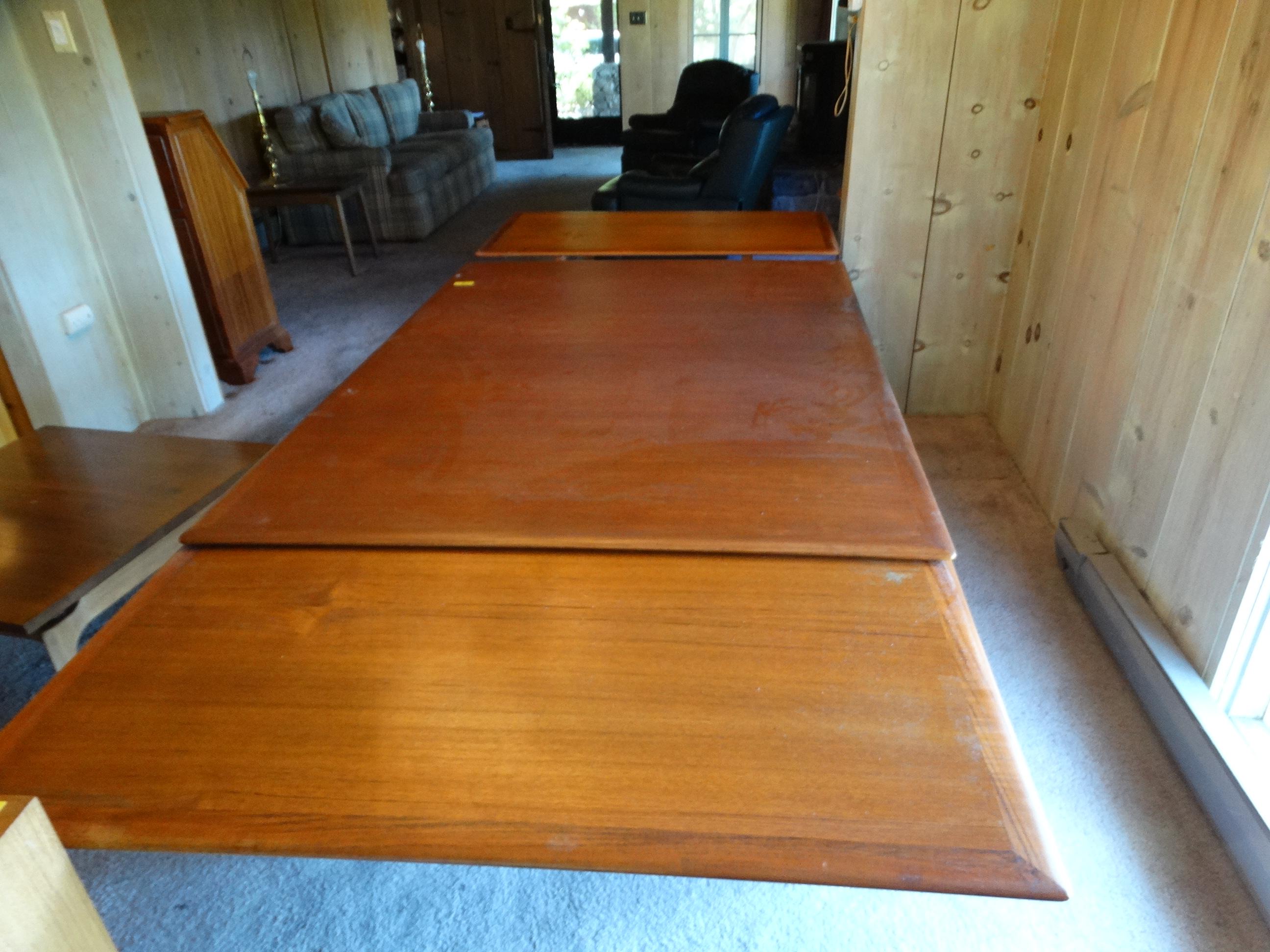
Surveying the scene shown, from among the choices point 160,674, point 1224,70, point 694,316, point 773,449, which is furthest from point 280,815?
point 1224,70

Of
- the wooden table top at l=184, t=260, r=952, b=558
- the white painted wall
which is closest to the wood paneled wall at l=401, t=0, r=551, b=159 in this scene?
the white painted wall

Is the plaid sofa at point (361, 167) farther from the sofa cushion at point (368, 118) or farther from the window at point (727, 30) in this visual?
the window at point (727, 30)

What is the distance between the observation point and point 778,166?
4.79 meters

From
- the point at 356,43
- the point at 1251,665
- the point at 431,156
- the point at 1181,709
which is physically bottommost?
the point at 1181,709

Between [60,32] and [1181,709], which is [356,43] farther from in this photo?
[1181,709]

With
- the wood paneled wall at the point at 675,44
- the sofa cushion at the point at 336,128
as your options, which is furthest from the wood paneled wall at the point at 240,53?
the wood paneled wall at the point at 675,44

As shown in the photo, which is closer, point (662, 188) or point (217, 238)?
point (217, 238)

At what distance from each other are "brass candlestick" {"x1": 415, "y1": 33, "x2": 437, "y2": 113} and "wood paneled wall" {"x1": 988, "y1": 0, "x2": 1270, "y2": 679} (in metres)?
7.51

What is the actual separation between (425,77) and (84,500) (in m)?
7.93

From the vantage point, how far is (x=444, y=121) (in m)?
6.79

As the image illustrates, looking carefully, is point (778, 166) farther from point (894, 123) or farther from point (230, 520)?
point (230, 520)

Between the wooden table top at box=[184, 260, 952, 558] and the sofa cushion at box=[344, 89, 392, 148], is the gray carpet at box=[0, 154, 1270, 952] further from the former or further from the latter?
the sofa cushion at box=[344, 89, 392, 148]

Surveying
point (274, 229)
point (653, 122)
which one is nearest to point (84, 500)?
point (274, 229)

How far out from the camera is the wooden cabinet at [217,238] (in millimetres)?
2941
